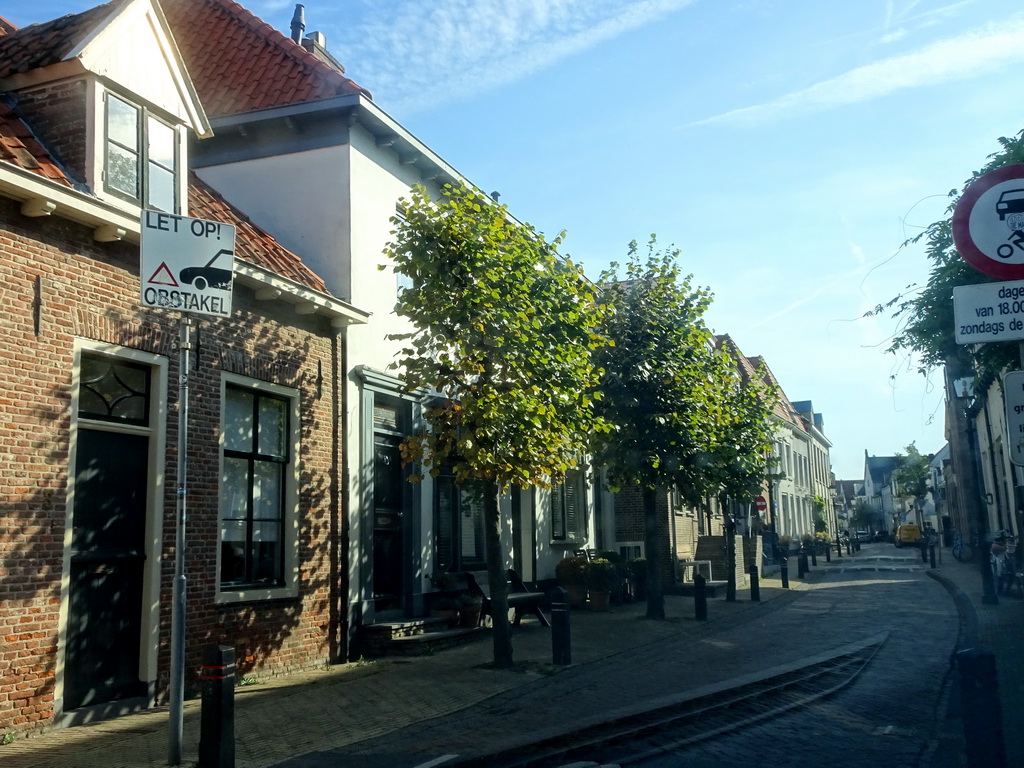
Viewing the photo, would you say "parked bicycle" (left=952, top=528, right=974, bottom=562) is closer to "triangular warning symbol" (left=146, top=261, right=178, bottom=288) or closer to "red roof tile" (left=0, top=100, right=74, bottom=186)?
"red roof tile" (left=0, top=100, right=74, bottom=186)

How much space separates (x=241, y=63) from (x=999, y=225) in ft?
42.0

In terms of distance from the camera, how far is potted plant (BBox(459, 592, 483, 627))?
1466cm

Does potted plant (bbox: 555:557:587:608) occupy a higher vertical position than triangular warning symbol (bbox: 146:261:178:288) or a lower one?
lower

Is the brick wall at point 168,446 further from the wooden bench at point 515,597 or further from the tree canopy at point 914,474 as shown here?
the tree canopy at point 914,474

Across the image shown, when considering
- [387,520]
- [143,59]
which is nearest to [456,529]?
[387,520]

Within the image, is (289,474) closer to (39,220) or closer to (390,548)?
(390,548)

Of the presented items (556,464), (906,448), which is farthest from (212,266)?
(906,448)

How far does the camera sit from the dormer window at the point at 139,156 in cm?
966

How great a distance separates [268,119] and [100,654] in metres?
8.39

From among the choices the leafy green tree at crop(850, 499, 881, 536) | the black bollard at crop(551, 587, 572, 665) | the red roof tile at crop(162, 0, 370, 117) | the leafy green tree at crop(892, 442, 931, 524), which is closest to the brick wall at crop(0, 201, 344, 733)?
the black bollard at crop(551, 587, 572, 665)

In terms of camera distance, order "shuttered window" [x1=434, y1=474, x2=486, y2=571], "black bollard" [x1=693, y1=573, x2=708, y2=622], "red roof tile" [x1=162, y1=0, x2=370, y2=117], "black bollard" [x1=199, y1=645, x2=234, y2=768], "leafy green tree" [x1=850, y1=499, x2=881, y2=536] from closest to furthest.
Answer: "black bollard" [x1=199, y1=645, x2=234, y2=768] < "red roof tile" [x1=162, y1=0, x2=370, y2=117] < "shuttered window" [x1=434, y1=474, x2=486, y2=571] < "black bollard" [x1=693, y1=573, x2=708, y2=622] < "leafy green tree" [x1=850, y1=499, x2=881, y2=536]

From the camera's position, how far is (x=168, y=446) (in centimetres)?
966

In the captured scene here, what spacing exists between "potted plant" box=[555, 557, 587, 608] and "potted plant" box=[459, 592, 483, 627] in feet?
16.2

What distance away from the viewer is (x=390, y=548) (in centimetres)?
1423
